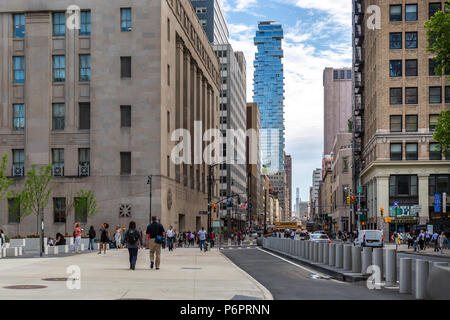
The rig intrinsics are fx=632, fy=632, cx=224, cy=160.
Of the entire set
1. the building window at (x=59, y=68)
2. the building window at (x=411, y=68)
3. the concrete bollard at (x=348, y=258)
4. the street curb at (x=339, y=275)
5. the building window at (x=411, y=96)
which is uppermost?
the building window at (x=411, y=68)

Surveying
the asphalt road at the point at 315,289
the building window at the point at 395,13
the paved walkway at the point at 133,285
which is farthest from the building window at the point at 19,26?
the asphalt road at the point at 315,289

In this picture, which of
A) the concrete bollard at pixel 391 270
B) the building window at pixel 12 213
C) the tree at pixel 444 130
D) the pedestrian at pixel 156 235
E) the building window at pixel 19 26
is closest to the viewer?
the concrete bollard at pixel 391 270

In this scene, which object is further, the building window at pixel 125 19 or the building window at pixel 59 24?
the building window at pixel 59 24

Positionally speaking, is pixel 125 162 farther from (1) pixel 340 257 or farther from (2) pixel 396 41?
(1) pixel 340 257

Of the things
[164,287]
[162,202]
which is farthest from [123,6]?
[164,287]

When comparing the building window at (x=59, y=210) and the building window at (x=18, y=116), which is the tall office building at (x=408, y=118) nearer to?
the building window at (x=59, y=210)

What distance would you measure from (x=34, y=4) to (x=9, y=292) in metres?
55.1

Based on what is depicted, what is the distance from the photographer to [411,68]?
240ft

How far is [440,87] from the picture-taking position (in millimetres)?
72688

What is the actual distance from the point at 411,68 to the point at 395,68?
180 centimetres

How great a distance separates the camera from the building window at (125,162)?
62.5 meters

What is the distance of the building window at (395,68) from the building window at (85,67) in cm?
3442

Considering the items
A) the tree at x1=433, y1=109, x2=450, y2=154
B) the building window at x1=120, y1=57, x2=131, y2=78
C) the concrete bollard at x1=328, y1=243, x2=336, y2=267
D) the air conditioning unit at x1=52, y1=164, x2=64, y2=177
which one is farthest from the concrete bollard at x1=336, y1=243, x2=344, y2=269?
the air conditioning unit at x1=52, y1=164, x2=64, y2=177

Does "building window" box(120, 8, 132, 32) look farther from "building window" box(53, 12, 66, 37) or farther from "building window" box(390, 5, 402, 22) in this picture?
"building window" box(390, 5, 402, 22)
